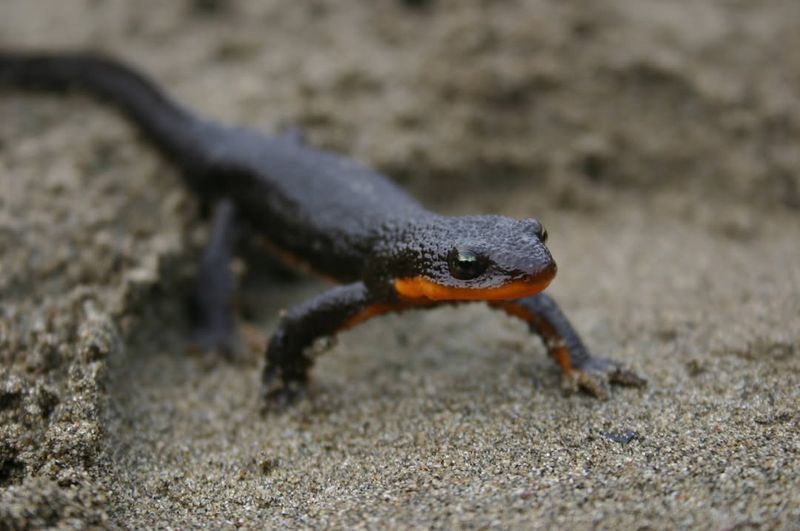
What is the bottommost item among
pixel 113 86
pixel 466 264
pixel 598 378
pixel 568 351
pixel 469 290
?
pixel 598 378

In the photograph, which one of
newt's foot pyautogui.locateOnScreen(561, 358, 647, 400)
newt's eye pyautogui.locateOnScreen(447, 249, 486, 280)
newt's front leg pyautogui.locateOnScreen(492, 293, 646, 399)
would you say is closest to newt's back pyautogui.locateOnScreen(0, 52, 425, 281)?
newt's eye pyautogui.locateOnScreen(447, 249, 486, 280)

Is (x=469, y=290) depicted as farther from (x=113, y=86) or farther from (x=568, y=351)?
(x=113, y=86)

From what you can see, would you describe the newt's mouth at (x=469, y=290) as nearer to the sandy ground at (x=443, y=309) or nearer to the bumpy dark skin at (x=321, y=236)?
the bumpy dark skin at (x=321, y=236)

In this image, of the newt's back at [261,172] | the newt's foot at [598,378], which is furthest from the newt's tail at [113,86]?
the newt's foot at [598,378]

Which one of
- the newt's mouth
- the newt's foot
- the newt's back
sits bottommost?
the newt's foot

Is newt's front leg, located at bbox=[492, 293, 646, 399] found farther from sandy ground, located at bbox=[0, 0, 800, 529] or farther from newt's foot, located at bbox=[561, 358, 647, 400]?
sandy ground, located at bbox=[0, 0, 800, 529]

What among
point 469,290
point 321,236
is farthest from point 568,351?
point 321,236
